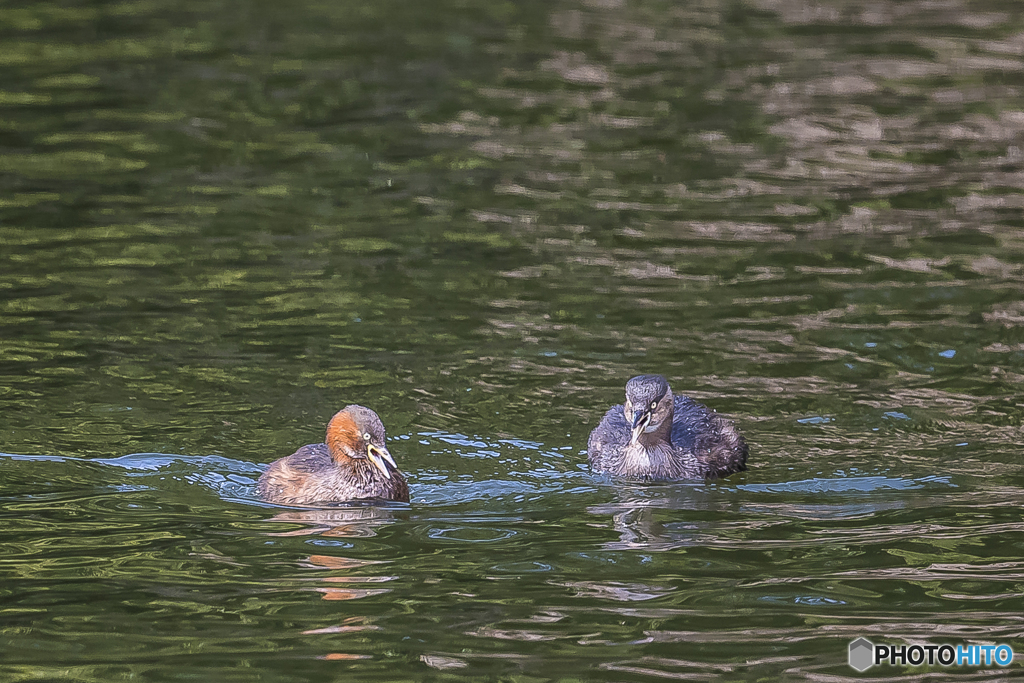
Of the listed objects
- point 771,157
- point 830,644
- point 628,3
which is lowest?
point 830,644

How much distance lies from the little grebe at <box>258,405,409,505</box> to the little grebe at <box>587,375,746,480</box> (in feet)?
5.48

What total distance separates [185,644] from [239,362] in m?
4.88

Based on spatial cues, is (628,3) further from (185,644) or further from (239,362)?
(185,644)

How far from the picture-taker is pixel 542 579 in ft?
30.7

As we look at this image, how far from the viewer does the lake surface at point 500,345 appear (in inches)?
348

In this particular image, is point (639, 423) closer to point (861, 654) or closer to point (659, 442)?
point (659, 442)

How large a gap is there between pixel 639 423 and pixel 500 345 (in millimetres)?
2828

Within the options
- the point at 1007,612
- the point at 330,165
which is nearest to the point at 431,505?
the point at 1007,612

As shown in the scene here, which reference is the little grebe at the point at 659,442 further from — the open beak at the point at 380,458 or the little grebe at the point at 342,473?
the open beak at the point at 380,458

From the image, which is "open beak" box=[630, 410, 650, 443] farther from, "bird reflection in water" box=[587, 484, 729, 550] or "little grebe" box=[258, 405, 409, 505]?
"little grebe" box=[258, 405, 409, 505]

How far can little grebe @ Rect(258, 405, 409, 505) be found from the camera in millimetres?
→ 10453

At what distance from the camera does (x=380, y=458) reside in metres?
10.3

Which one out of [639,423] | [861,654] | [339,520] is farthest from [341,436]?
[861,654]

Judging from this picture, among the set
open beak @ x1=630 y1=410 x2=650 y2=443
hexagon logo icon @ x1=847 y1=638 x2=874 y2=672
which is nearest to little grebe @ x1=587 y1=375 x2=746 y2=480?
open beak @ x1=630 y1=410 x2=650 y2=443
